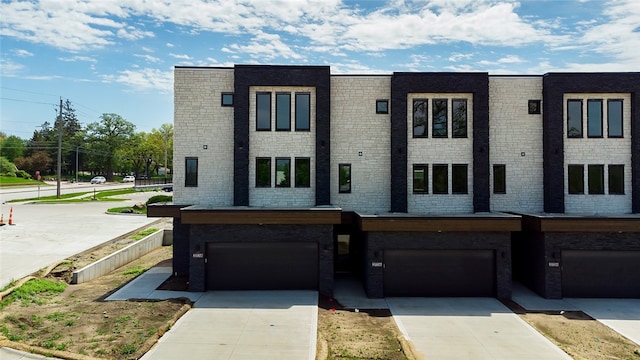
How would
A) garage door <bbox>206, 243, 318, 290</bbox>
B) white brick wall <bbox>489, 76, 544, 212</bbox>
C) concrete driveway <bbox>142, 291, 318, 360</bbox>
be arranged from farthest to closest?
white brick wall <bbox>489, 76, 544, 212</bbox> < garage door <bbox>206, 243, 318, 290</bbox> < concrete driveway <bbox>142, 291, 318, 360</bbox>

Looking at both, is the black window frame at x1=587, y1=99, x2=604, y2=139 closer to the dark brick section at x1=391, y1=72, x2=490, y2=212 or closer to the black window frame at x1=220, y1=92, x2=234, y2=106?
the dark brick section at x1=391, y1=72, x2=490, y2=212

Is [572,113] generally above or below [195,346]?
above

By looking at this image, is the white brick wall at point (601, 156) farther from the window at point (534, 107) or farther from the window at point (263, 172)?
the window at point (263, 172)

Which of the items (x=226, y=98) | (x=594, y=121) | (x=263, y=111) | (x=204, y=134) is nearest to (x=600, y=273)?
(x=594, y=121)

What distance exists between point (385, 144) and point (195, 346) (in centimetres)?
1157

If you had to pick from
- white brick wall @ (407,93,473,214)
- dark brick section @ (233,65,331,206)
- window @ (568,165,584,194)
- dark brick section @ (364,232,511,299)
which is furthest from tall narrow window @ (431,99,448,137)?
window @ (568,165,584,194)

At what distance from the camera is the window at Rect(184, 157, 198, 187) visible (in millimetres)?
17688

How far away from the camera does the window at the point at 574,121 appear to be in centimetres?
1766

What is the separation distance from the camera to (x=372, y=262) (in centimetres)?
1484

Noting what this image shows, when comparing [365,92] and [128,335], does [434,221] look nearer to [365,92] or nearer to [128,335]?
[365,92]

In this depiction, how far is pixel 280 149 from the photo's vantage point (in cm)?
1752

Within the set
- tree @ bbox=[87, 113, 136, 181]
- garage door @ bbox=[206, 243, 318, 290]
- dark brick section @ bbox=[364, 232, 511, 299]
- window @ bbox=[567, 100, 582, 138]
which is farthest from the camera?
tree @ bbox=[87, 113, 136, 181]

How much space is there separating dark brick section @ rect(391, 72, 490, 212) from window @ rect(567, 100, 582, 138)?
12.8 feet

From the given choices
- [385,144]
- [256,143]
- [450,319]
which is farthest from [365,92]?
[450,319]
